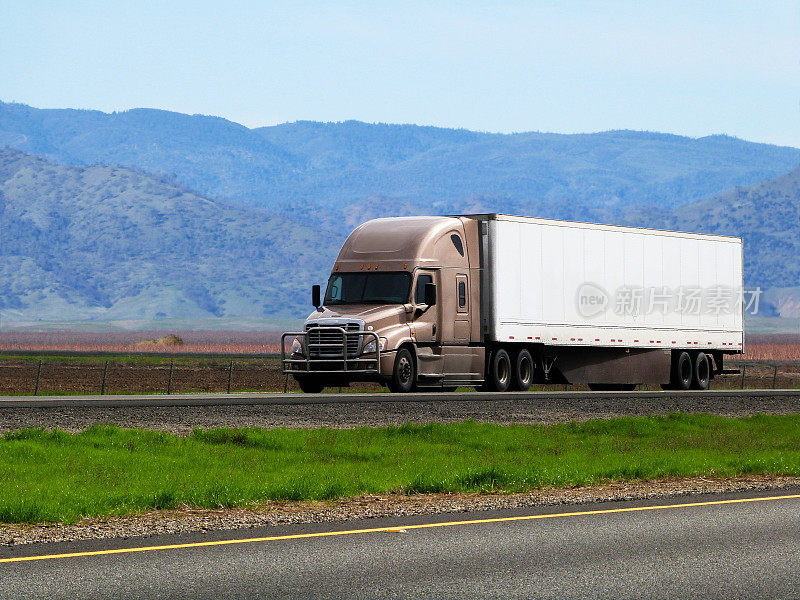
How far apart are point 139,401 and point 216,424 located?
2972 millimetres

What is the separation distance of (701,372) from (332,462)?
25544 mm

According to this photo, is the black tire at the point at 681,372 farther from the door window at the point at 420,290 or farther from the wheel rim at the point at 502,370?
the door window at the point at 420,290

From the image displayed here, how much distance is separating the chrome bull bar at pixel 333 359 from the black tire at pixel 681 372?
13847mm

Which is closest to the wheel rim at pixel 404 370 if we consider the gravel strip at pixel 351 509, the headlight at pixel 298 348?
the headlight at pixel 298 348

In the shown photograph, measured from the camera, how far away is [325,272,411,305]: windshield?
112ft

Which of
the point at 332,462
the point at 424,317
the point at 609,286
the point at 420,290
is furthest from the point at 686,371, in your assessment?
the point at 332,462

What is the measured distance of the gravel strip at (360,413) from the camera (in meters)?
25.8

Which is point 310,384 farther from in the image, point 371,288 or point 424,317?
point 424,317

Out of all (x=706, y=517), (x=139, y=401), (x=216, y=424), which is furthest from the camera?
(x=139, y=401)

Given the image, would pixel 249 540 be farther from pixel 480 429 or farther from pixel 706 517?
pixel 480 429

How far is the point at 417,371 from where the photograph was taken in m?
34.6

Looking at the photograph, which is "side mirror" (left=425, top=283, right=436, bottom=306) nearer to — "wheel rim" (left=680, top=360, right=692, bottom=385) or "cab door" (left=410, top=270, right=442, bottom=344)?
"cab door" (left=410, top=270, right=442, bottom=344)

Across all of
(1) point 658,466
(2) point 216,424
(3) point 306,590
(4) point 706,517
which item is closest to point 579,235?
(2) point 216,424

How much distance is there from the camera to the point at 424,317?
34.2 m
